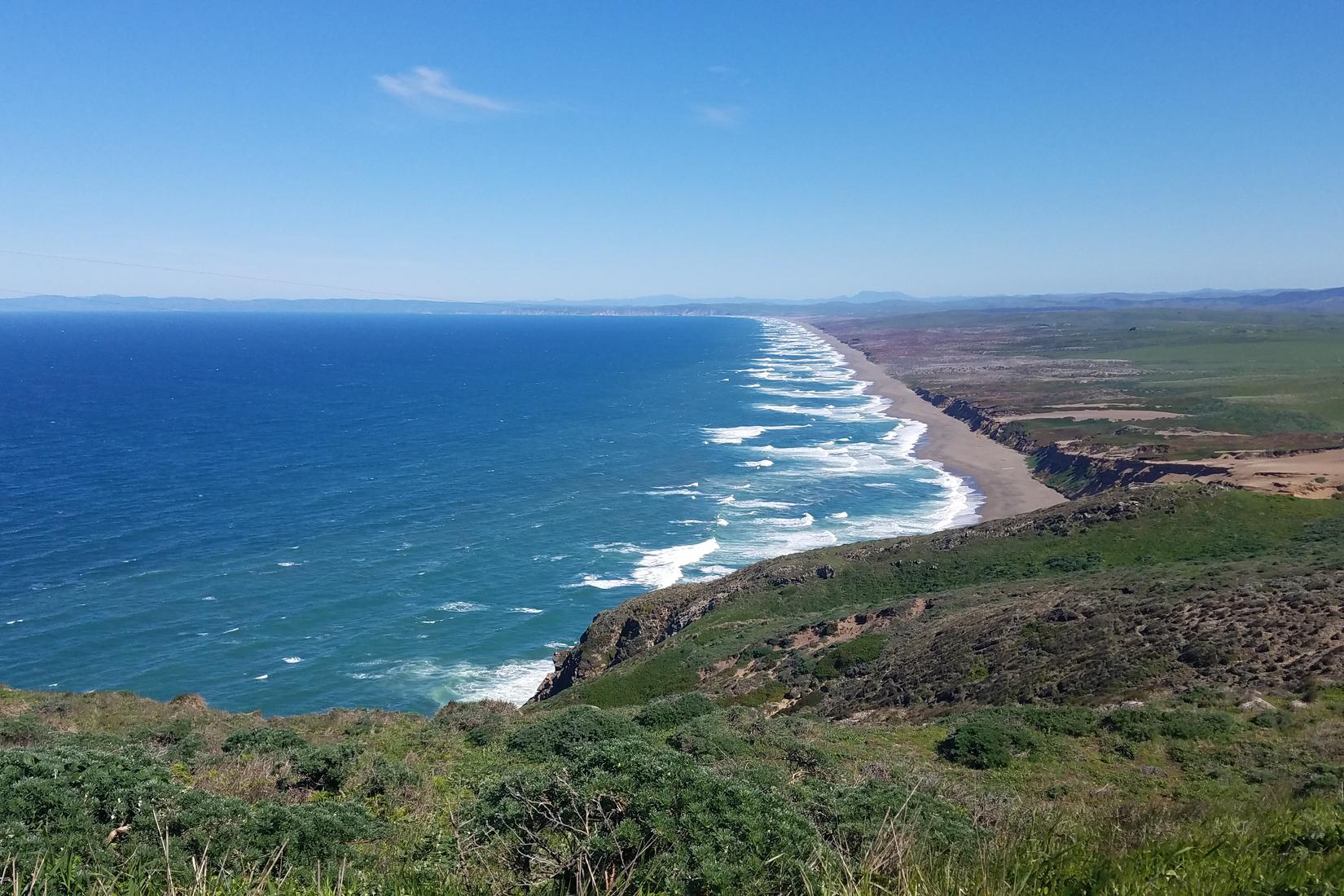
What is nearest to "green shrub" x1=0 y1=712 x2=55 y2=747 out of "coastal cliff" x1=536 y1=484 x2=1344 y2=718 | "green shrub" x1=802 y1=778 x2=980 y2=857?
"green shrub" x1=802 y1=778 x2=980 y2=857

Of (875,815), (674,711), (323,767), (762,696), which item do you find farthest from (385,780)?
(762,696)

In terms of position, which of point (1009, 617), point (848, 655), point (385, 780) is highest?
point (385, 780)

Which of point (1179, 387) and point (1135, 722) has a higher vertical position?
point (1179, 387)

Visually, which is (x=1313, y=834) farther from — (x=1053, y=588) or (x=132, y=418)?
(x=132, y=418)

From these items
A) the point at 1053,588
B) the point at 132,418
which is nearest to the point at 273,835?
the point at 1053,588

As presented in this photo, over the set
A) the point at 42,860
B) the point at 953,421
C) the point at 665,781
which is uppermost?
the point at 42,860

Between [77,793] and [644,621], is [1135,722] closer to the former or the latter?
[77,793]

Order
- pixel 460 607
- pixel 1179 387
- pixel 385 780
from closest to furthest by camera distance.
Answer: pixel 385 780, pixel 460 607, pixel 1179 387
